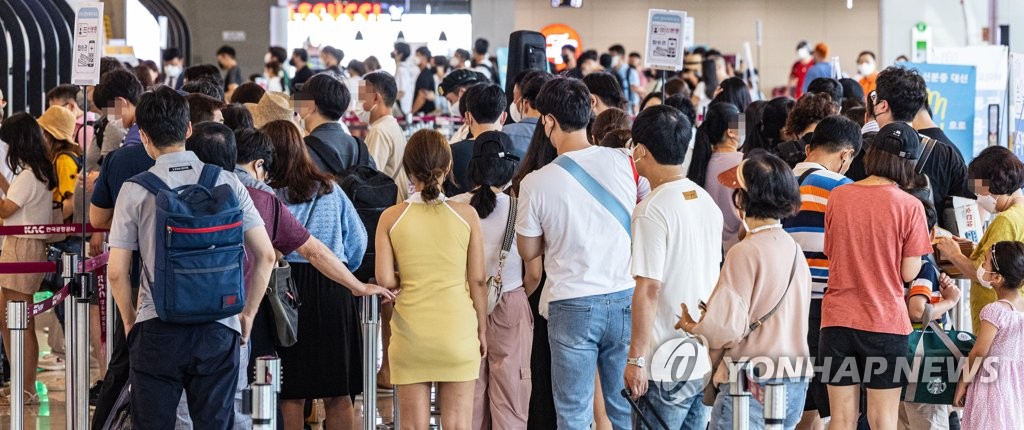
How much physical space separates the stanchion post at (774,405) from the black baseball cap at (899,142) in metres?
1.56

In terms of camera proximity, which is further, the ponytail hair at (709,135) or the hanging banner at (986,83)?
the hanging banner at (986,83)

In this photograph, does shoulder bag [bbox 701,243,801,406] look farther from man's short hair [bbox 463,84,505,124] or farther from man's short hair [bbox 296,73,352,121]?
man's short hair [bbox 296,73,352,121]

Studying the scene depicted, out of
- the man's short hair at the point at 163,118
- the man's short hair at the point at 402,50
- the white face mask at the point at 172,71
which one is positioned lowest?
the man's short hair at the point at 163,118

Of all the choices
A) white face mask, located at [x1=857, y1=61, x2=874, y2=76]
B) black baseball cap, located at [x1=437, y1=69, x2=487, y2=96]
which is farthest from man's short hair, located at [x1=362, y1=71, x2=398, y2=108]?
white face mask, located at [x1=857, y1=61, x2=874, y2=76]

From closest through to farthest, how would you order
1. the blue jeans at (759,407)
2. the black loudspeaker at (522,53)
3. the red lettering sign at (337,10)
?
the blue jeans at (759,407) < the black loudspeaker at (522,53) < the red lettering sign at (337,10)

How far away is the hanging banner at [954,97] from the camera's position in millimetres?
9867

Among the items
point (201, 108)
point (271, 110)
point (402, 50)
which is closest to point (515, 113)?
point (271, 110)

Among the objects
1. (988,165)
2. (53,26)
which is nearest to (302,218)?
(988,165)

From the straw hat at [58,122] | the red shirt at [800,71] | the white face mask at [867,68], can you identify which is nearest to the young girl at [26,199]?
the straw hat at [58,122]

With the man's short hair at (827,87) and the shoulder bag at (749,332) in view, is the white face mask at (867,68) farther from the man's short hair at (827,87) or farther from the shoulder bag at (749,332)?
the shoulder bag at (749,332)

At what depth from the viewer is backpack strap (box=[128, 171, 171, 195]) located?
14.1 ft

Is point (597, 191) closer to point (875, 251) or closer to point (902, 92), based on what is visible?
point (875, 251)

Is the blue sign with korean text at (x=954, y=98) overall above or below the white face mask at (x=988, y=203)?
above

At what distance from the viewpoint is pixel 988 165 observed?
18.9 feet
